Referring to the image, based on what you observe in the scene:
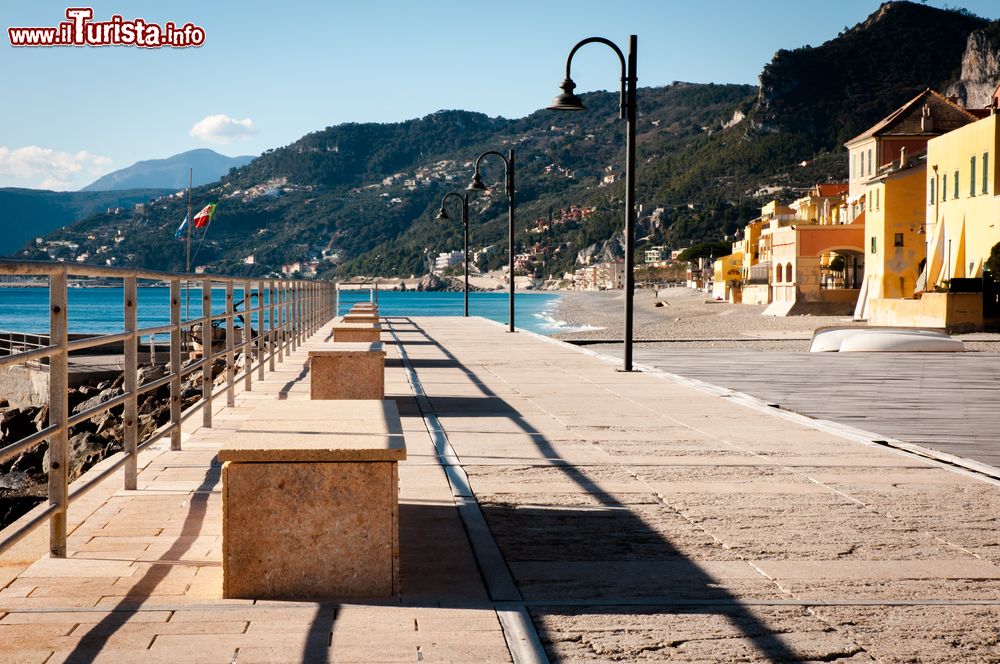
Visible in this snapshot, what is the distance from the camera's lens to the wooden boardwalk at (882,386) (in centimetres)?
1016

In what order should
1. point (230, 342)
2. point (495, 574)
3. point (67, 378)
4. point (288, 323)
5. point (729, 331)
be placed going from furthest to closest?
1. point (729, 331)
2. point (288, 323)
3. point (230, 342)
4. point (67, 378)
5. point (495, 574)

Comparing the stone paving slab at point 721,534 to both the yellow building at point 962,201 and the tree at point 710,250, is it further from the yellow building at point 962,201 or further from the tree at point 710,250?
the tree at point 710,250

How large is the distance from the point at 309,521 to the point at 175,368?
13.6 ft

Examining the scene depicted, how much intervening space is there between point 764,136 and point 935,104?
106 meters

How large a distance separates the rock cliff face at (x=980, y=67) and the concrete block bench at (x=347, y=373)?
145830mm

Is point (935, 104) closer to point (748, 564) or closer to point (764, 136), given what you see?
point (748, 564)

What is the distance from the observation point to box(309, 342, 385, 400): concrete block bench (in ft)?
34.2

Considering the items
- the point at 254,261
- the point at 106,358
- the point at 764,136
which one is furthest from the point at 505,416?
the point at 254,261

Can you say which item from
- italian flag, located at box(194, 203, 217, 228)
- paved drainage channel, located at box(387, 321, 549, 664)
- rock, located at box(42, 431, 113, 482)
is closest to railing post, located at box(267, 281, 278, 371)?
rock, located at box(42, 431, 113, 482)

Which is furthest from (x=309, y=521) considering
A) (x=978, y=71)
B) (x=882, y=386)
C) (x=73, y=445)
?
(x=978, y=71)

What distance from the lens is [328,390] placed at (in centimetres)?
1050

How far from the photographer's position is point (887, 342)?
2238 cm

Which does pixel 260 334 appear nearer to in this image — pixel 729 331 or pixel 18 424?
pixel 18 424

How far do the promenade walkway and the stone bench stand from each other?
0.40ft
